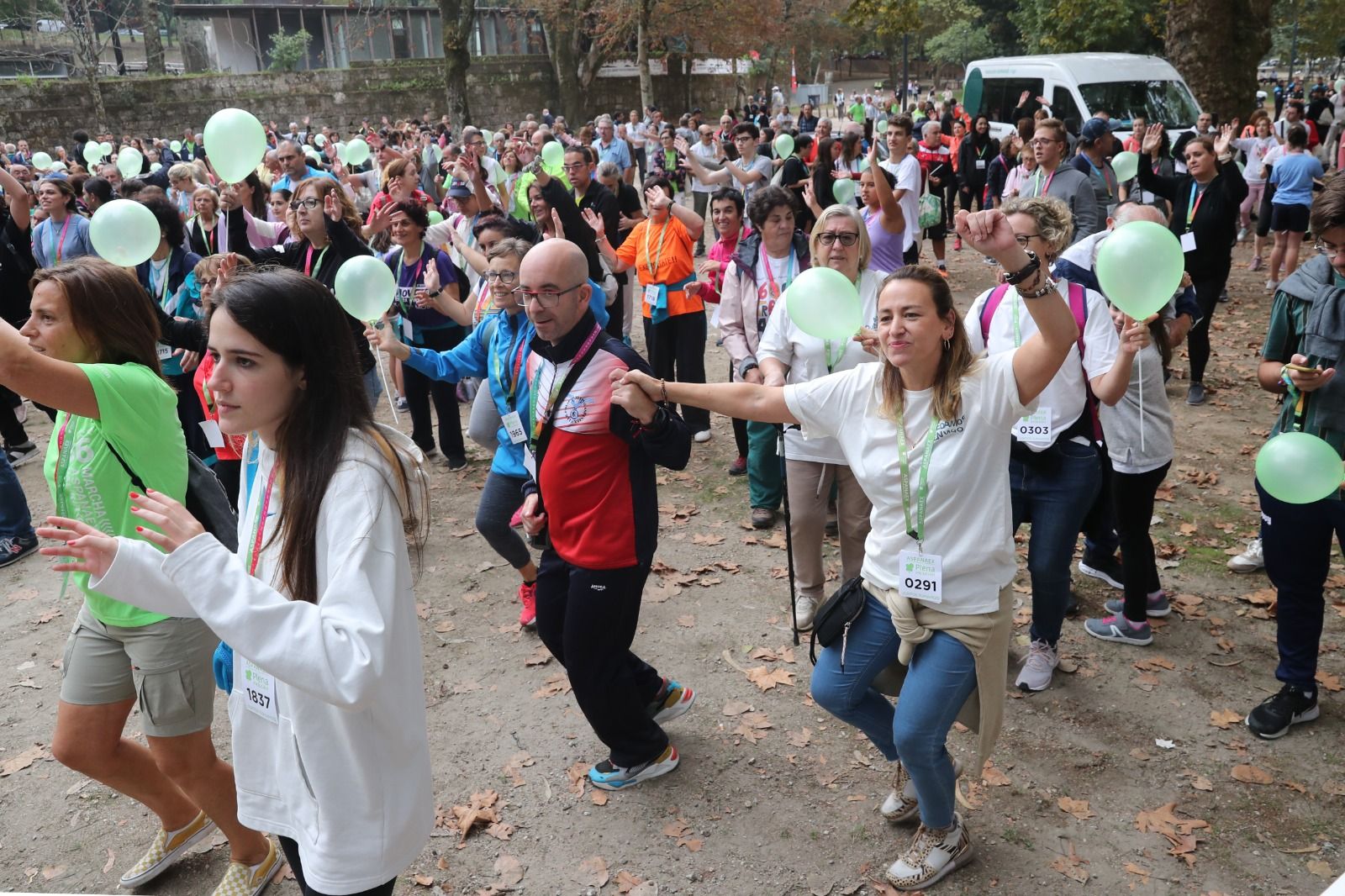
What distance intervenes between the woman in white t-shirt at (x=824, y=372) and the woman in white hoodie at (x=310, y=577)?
286cm

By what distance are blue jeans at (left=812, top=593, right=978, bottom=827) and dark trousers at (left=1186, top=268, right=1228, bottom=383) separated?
6.20m

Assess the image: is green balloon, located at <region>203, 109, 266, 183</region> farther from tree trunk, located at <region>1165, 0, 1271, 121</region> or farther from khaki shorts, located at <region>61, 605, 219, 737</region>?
tree trunk, located at <region>1165, 0, 1271, 121</region>

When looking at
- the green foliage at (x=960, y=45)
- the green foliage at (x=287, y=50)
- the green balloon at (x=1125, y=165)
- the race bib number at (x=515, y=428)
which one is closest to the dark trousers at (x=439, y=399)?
the race bib number at (x=515, y=428)

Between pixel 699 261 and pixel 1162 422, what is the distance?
431 inches

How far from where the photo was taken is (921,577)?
3045 mm

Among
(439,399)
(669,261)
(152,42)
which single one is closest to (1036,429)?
(669,261)

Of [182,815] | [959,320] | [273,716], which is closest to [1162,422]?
[959,320]

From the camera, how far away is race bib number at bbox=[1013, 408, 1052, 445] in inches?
Result: 157

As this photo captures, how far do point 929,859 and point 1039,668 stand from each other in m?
1.45

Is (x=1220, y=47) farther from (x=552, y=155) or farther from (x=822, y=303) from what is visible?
(x=822, y=303)

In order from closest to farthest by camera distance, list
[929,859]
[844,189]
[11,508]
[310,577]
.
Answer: [310,577], [929,859], [11,508], [844,189]

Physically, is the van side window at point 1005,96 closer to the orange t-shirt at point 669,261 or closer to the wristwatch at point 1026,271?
the orange t-shirt at point 669,261

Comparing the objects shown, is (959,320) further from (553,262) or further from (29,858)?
(29,858)

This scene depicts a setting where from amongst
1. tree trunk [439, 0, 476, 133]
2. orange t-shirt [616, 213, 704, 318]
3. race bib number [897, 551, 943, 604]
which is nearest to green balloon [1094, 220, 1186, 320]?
race bib number [897, 551, 943, 604]
